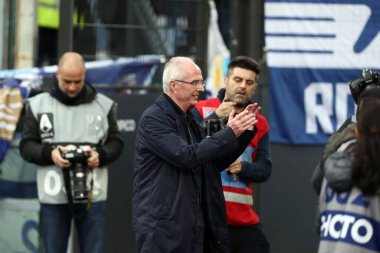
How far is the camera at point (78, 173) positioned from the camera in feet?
22.4

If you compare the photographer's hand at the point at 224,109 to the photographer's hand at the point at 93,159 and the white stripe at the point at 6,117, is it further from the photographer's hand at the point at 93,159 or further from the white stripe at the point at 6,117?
the white stripe at the point at 6,117

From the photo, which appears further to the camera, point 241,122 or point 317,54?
point 317,54

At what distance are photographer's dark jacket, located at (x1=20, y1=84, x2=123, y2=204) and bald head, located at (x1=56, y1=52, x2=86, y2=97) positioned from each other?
0.05 metres

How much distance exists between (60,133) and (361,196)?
11.3 feet

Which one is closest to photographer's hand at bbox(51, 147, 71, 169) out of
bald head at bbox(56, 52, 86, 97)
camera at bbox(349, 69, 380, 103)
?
bald head at bbox(56, 52, 86, 97)

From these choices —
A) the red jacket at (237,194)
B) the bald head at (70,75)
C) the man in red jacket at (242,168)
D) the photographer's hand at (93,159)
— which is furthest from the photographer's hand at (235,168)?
the bald head at (70,75)

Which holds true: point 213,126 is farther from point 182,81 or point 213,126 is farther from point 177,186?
point 177,186

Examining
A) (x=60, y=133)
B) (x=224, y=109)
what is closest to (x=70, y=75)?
(x=60, y=133)

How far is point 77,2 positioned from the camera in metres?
8.34

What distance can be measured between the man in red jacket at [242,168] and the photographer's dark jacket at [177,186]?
70 cm

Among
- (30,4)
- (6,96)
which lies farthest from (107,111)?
(30,4)

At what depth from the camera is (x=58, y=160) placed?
6.83 metres

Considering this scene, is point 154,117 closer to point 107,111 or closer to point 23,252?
point 107,111

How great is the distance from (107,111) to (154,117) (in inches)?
84.7
